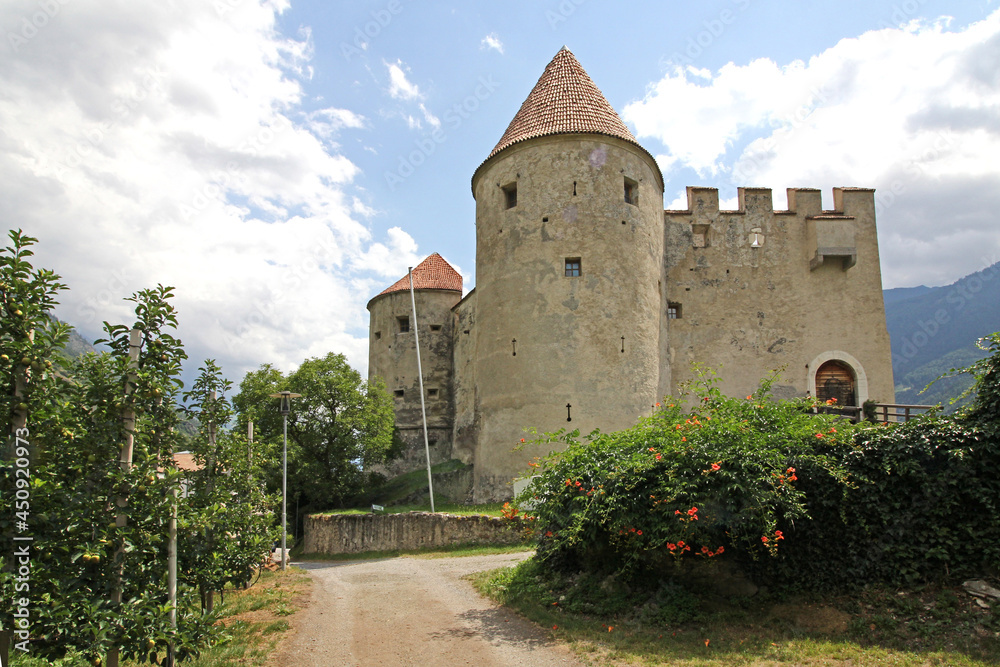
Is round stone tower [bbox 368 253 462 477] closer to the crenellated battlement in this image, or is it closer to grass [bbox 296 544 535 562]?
grass [bbox 296 544 535 562]

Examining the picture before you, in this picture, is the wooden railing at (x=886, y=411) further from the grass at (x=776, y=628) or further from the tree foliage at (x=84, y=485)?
the tree foliage at (x=84, y=485)

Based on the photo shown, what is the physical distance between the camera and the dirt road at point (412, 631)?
7.33 meters

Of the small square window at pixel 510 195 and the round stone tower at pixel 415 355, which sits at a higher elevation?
the small square window at pixel 510 195

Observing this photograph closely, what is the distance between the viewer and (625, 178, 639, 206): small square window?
21484 mm

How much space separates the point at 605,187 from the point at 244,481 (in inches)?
590

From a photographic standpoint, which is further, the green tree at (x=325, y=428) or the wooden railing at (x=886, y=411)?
the green tree at (x=325, y=428)

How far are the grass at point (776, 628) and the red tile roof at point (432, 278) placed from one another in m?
24.2

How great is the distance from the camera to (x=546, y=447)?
62.2 feet

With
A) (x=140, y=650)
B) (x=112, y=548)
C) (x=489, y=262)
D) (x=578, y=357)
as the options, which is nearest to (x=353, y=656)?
(x=140, y=650)

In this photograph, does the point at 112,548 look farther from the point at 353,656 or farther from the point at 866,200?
the point at 866,200

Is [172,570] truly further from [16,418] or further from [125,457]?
[16,418]

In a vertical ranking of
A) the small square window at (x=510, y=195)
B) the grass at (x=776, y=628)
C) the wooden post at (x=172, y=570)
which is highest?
the small square window at (x=510, y=195)

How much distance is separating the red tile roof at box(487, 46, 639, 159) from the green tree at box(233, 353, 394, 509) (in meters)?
11.5

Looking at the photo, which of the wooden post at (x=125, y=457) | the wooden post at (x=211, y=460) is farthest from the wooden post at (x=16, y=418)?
the wooden post at (x=211, y=460)
